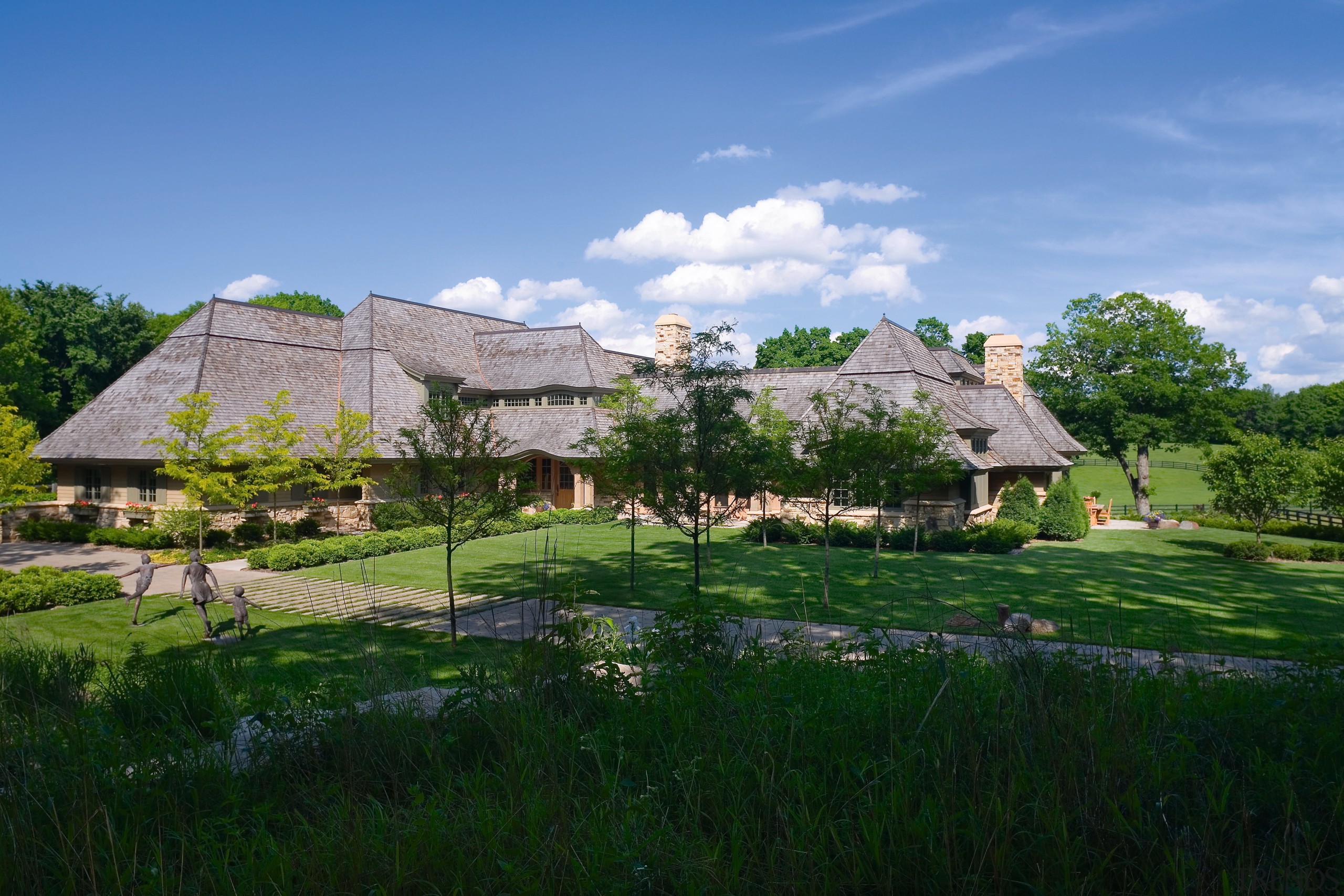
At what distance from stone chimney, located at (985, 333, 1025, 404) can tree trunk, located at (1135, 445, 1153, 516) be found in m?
8.11

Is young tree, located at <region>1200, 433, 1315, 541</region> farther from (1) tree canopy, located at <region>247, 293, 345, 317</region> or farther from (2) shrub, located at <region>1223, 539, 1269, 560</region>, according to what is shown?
(1) tree canopy, located at <region>247, 293, 345, 317</region>

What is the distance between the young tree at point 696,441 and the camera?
16.5 m

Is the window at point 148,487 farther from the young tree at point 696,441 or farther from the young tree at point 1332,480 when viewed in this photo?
the young tree at point 1332,480

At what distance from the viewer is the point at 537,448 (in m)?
36.6

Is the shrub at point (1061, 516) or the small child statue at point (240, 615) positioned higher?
the shrub at point (1061, 516)

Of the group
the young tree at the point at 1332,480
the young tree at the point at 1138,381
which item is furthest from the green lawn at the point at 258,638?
the young tree at the point at 1138,381

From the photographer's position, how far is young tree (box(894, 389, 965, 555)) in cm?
→ 2125

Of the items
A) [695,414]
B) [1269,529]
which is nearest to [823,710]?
[695,414]

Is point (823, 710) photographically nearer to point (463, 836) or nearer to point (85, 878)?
point (463, 836)

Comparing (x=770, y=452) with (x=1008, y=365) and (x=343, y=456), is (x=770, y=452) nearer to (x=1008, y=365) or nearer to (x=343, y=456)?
(x=343, y=456)

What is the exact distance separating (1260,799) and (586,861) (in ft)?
11.7

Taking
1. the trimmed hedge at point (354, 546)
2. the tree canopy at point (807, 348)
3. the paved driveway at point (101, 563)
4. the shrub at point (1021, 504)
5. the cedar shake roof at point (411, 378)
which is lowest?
the paved driveway at point (101, 563)

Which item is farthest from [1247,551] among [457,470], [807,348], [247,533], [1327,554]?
[807,348]

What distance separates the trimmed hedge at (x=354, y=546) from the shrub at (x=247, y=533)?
190 centimetres
